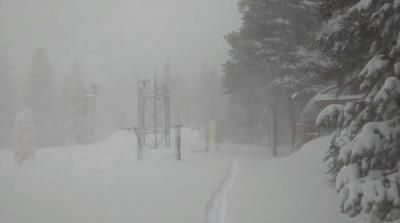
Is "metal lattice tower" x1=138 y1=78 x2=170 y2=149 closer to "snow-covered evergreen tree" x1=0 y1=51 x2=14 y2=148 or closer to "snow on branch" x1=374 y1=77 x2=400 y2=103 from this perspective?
"snow on branch" x1=374 y1=77 x2=400 y2=103

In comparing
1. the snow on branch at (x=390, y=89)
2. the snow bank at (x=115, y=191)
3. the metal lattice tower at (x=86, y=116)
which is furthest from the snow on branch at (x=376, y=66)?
the metal lattice tower at (x=86, y=116)

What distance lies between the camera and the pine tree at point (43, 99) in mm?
29922

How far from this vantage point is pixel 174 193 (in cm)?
726

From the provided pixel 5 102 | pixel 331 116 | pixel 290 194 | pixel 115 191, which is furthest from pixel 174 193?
pixel 5 102

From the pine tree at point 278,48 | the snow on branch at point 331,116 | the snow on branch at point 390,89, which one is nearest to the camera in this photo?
the snow on branch at point 390,89

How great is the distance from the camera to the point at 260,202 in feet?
20.8

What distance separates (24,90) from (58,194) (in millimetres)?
30713

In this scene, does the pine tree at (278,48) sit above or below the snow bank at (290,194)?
above

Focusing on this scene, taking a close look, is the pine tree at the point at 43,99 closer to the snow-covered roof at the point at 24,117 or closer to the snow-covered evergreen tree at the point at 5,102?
the snow-covered evergreen tree at the point at 5,102

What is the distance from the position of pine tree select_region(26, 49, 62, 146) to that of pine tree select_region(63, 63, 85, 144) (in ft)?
5.54

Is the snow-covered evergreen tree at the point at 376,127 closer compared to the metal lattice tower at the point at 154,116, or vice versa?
the snow-covered evergreen tree at the point at 376,127

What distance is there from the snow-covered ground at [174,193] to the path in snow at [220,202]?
0.07 feet

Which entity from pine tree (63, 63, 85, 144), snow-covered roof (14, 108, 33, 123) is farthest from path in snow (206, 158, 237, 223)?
pine tree (63, 63, 85, 144)

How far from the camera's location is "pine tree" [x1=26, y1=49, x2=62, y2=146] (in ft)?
98.2
